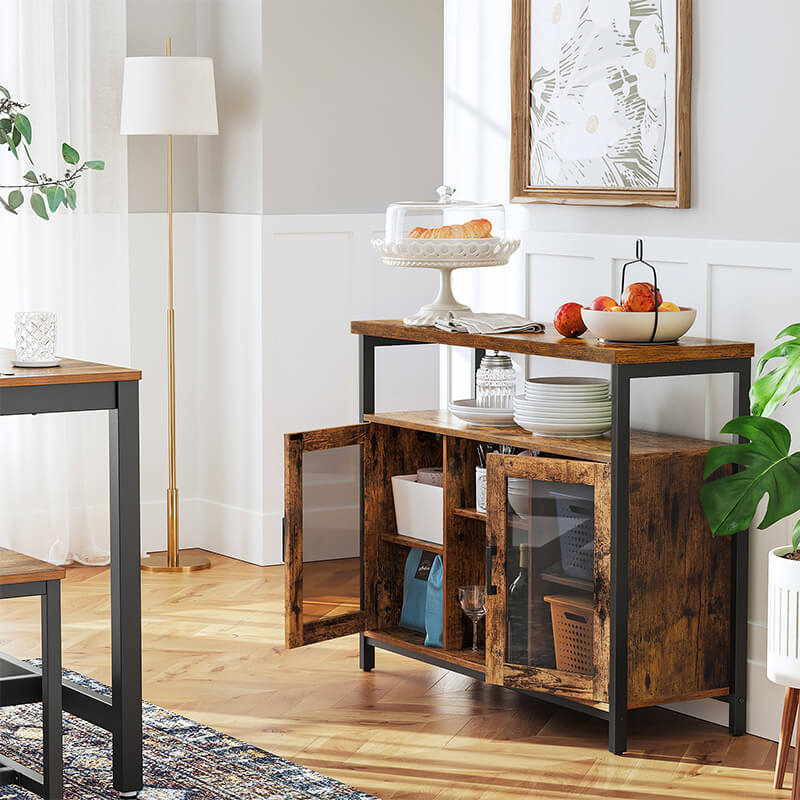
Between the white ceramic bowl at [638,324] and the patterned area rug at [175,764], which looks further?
the white ceramic bowl at [638,324]

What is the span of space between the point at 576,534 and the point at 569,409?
12.6 inches

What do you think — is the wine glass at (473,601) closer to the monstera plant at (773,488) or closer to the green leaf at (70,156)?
the monstera plant at (773,488)

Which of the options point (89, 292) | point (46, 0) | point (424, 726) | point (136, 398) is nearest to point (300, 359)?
point (89, 292)

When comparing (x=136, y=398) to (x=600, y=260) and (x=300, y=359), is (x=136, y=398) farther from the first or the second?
(x=300, y=359)

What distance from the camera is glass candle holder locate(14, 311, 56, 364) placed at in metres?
3.17

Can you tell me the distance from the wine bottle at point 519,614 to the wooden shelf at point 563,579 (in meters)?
0.06

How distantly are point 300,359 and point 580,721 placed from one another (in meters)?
2.29

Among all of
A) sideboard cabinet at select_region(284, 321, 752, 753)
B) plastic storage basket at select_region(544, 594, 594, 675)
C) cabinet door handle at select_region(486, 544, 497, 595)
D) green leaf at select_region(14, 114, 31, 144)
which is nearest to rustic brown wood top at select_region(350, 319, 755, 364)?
sideboard cabinet at select_region(284, 321, 752, 753)

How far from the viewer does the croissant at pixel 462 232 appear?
4023 millimetres

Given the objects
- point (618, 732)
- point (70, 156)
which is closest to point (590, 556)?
point (618, 732)

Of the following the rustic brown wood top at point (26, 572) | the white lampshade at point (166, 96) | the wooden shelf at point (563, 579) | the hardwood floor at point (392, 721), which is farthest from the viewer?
the white lampshade at point (166, 96)

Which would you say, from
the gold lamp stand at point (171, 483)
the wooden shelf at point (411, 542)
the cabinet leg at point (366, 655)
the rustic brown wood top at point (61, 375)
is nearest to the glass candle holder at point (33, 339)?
the rustic brown wood top at point (61, 375)

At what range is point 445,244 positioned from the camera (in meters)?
4.00

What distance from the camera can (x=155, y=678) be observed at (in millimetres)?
4195
